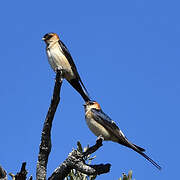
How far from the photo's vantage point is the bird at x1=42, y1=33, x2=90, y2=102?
7898mm

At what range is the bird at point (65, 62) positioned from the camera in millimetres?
7898

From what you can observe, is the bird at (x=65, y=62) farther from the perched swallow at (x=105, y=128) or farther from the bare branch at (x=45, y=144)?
the bare branch at (x=45, y=144)

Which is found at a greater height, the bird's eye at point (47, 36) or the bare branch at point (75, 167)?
the bird's eye at point (47, 36)

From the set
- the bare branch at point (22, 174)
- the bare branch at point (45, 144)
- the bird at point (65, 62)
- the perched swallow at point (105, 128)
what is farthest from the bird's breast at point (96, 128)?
the bare branch at point (22, 174)

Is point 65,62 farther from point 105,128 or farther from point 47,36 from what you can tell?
point 105,128

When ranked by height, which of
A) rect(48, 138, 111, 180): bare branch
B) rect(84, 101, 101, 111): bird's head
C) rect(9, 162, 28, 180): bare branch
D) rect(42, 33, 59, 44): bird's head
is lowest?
rect(9, 162, 28, 180): bare branch

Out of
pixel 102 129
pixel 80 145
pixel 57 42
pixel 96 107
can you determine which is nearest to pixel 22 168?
pixel 80 145

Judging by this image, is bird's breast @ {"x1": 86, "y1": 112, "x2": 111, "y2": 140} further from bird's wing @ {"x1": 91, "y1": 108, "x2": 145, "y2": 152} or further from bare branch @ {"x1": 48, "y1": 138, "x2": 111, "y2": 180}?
bare branch @ {"x1": 48, "y1": 138, "x2": 111, "y2": 180}

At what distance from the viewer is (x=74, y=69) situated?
8.12m

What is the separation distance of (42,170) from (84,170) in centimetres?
52

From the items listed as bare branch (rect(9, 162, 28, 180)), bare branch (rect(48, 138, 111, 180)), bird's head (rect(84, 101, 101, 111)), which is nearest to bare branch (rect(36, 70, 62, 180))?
bare branch (rect(48, 138, 111, 180))

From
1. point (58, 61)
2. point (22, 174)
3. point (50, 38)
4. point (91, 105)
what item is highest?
point (50, 38)

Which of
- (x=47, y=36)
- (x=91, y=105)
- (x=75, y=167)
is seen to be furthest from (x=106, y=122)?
(x=47, y=36)

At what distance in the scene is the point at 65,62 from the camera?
802cm
